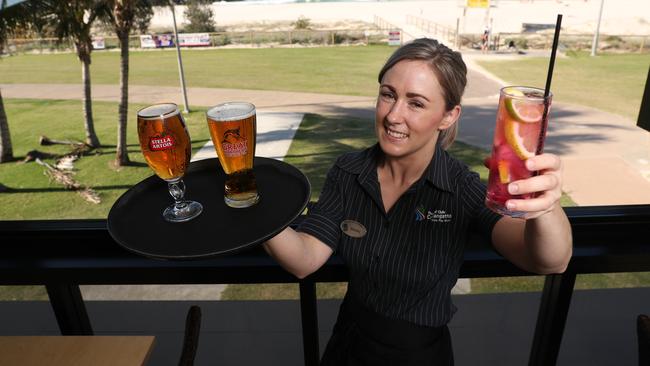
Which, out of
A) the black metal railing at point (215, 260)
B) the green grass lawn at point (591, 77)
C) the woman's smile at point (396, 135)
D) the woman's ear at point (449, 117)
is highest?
the woman's ear at point (449, 117)

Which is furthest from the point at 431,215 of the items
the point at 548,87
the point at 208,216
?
the point at 208,216

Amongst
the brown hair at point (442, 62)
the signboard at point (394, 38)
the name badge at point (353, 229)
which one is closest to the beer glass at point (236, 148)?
the name badge at point (353, 229)

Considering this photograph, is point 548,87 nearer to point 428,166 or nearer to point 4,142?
point 428,166

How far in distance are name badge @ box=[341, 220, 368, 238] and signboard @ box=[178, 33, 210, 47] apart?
1340 inches

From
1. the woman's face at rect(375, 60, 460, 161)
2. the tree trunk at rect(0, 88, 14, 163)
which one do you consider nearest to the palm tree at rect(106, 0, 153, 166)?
the tree trunk at rect(0, 88, 14, 163)

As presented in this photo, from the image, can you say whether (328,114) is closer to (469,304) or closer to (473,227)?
(469,304)

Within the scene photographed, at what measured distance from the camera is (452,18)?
44125 millimetres

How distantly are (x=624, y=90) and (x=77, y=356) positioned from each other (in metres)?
17.0

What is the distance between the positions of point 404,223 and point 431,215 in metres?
0.08

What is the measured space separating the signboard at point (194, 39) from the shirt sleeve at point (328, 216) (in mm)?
33936

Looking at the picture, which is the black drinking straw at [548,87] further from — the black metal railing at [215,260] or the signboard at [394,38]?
the signboard at [394,38]

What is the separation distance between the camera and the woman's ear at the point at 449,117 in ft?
Answer: 4.07

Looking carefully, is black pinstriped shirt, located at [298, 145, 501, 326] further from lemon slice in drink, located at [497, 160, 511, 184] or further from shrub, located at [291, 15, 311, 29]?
shrub, located at [291, 15, 311, 29]

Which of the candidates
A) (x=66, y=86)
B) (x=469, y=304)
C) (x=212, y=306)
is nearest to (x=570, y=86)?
(x=469, y=304)
